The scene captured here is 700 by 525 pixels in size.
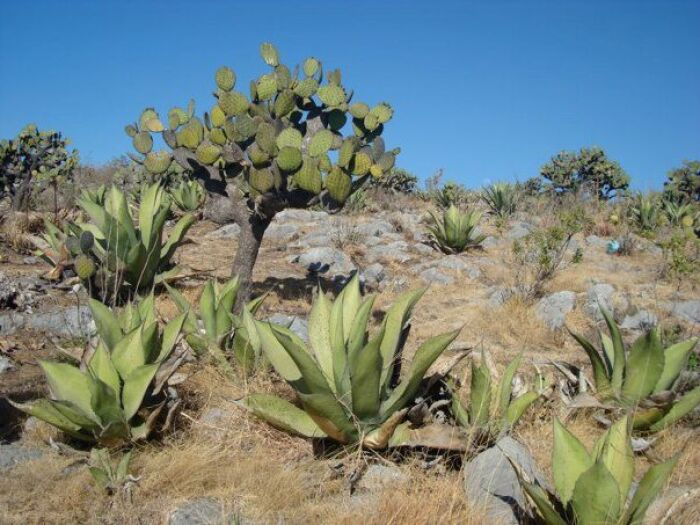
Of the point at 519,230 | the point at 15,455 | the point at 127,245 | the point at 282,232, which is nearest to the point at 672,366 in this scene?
the point at 15,455

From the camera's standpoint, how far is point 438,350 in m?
2.80

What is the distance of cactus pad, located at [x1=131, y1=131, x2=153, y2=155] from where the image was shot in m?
5.71

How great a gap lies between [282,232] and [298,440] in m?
6.61

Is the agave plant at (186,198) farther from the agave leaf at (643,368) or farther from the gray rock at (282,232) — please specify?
the agave leaf at (643,368)

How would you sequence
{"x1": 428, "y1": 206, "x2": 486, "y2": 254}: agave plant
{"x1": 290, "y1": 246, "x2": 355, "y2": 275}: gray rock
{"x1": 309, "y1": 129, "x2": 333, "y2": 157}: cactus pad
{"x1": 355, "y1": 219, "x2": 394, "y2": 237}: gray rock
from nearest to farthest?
{"x1": 309, "y1": 129, "x2": 333, "y2": 157}: cactus pad, {"x1": 290, "y1": 246, "x2": 355, "y2": 275}: gray rock, {"x1": 428, "y1": 206, "x2": 486, "y2": 254}: agave plant, {"x1": 355, "y1": 219, "x2": 394, "y2": 237}: gray rock

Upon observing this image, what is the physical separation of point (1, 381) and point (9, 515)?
67.7 inches

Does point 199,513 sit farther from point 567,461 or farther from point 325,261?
point 325,261

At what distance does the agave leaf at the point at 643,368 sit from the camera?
327 cm

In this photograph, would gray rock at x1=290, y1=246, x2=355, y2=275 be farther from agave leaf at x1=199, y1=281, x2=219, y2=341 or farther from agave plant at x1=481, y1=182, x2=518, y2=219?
agave plant at x1=481, y1=182, x2=518, y2=219

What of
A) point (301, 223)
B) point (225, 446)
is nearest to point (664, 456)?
point (225, 446)

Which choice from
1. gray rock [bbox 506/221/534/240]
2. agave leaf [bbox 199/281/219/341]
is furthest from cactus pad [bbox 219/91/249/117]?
gray rock [bbox 506/221/534/240]

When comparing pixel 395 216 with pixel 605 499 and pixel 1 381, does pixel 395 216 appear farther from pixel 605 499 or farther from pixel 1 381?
pixel 605 499

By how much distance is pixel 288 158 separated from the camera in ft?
16.6

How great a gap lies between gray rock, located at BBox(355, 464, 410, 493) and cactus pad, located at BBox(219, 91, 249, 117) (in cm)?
351
